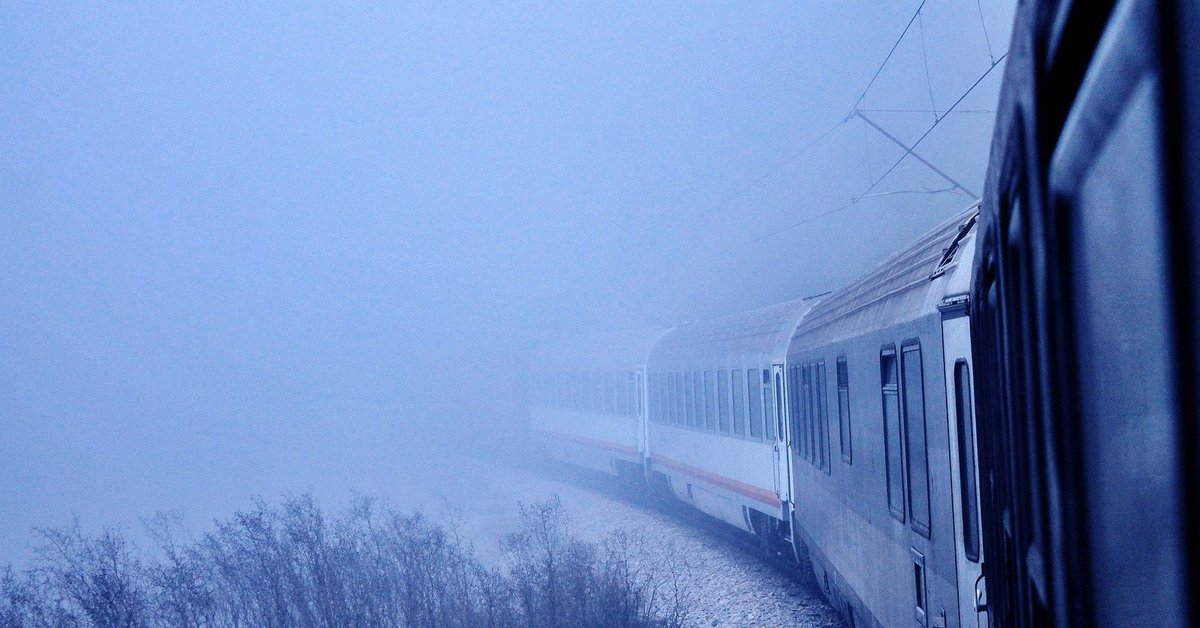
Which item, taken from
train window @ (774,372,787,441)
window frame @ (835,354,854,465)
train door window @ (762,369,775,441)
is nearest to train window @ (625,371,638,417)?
train door window @ (762,369,775,441)

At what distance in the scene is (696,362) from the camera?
15.8m

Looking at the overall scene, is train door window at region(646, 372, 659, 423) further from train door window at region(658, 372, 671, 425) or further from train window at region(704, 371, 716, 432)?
train window at region(704, 371, 716, 432)

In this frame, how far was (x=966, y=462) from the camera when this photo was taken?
405 cm

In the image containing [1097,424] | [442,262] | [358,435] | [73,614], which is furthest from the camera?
[442,262]

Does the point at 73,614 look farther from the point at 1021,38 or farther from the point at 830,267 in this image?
the point at 830,267

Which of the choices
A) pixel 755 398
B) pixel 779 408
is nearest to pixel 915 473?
pixel 779 408

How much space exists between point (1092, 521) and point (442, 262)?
118970mm

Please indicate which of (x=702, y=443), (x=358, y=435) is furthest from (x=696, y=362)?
(x=358, y=435)

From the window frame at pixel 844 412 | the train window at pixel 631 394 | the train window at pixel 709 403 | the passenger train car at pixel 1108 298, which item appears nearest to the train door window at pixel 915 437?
the window frame at pixel 844 412

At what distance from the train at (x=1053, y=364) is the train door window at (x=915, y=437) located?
19 mm

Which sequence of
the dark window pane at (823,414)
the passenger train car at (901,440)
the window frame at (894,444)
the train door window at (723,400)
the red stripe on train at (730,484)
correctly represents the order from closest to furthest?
1. the passenger train car at (901,440)
2. the window frame at (894,444)
3. the dark window pane at (823,414)
4. the red stripe on train at (730,484)
5. the train door window at (723,400)

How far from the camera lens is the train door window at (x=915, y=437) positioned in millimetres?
4797

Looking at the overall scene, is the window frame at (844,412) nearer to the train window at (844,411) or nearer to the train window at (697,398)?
the train window at (844,411)

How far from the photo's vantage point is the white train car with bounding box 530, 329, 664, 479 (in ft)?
67.3
